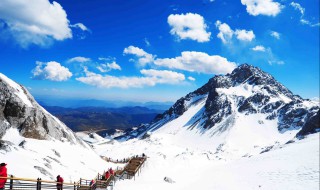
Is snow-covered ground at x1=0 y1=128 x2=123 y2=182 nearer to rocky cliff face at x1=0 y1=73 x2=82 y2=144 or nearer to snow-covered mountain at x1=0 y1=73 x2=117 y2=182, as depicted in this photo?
snow-covered mountain at x1=0 y1=73 x2=117 y2=182

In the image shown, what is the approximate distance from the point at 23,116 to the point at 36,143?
7.41m

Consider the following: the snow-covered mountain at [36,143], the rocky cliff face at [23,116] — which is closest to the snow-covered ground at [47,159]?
the snow-covered mountain at [36,143]

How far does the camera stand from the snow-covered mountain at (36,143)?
38062 millimetres

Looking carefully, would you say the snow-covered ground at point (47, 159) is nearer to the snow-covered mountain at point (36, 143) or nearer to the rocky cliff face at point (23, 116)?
the snow-covered mountain at point (36, 143)

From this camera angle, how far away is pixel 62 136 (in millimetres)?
58062

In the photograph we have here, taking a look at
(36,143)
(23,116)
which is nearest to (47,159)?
(36,143)

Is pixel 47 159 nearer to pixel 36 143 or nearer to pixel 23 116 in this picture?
pixel 36 143

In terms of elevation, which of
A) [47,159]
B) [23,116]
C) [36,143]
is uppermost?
[23,116]

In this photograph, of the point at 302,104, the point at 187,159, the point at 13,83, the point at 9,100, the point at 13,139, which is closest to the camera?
the point at 13,139

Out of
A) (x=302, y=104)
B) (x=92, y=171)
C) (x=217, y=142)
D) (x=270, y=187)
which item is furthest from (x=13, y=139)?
(x=302, y=104)

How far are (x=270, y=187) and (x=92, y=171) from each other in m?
26.9

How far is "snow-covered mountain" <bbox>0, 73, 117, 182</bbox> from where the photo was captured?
38062mm

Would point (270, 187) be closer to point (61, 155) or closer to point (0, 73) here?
point (61, 155)

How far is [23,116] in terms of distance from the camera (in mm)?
52812
